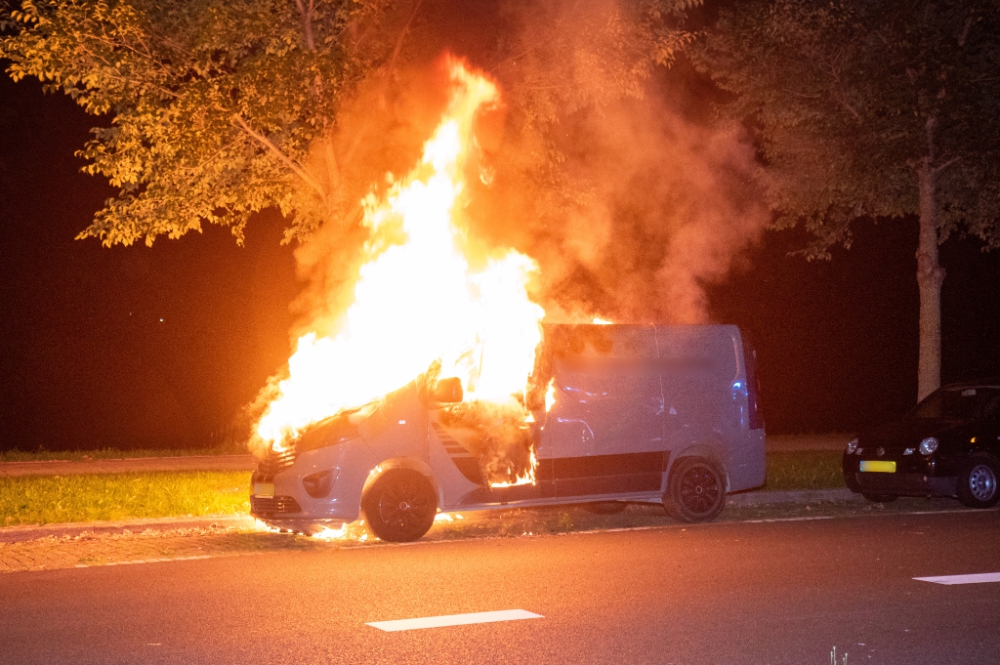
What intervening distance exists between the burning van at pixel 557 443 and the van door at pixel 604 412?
13mm

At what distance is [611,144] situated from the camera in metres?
17.9

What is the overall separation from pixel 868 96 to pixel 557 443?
10005 millimetres

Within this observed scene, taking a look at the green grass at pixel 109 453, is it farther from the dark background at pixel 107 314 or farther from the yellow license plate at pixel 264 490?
the yellow license plate at pixel 264 490

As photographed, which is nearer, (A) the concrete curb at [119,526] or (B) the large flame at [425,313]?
(A) the concrete curb at [119,526]

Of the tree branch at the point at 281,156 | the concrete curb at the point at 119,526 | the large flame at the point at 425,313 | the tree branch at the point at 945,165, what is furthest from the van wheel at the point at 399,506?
the tree branch at the point at 945,165

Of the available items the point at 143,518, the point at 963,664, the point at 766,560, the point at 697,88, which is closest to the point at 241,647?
the point at 963,664

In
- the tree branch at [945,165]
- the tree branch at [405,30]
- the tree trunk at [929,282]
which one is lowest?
the tree trunk at [929,282]

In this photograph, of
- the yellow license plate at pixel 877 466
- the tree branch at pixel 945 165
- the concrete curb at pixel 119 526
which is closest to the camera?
the concrete curb at pixel 119 526

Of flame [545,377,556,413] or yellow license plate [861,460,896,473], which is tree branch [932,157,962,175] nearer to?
yellow license plate [861,460,896,473]

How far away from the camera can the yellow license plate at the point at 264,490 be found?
11.6m

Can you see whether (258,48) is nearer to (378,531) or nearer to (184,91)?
(184,91)

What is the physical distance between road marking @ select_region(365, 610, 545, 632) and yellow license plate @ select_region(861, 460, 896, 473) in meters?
7.95

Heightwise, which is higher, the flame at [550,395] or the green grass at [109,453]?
the flame at [550,395]

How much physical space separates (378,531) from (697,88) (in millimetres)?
13891
